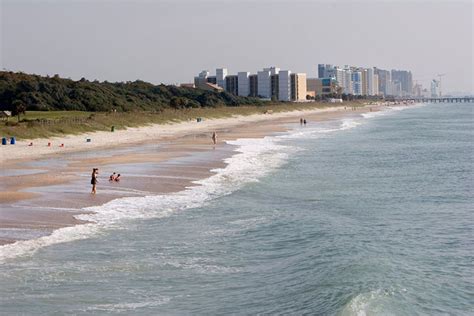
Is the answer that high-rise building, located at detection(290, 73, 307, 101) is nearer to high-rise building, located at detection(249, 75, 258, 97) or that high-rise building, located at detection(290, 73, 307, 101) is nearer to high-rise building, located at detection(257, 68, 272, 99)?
high-rise building, located at detection(257, 68, 272, 99)

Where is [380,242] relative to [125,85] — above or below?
below

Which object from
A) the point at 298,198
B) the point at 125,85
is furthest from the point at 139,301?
the point at 125,85

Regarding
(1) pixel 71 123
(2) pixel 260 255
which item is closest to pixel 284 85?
(1) pixel 71 123

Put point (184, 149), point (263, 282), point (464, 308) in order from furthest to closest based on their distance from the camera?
1. point (184, 149)
2. point (263, 282)
3. point (464, 308)

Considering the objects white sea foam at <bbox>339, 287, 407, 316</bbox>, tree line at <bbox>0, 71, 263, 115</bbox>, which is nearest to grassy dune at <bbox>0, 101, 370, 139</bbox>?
tree line at <bbox>0, 71, 263, 115</bbox>

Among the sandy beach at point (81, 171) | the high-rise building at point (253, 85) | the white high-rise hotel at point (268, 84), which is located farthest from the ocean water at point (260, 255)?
the high-rise building at point (253, 85)

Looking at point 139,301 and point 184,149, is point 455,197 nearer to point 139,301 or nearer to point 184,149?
point 139,301

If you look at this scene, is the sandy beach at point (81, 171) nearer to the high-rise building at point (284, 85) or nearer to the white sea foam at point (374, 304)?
the white sea foam at point (374, 304)
